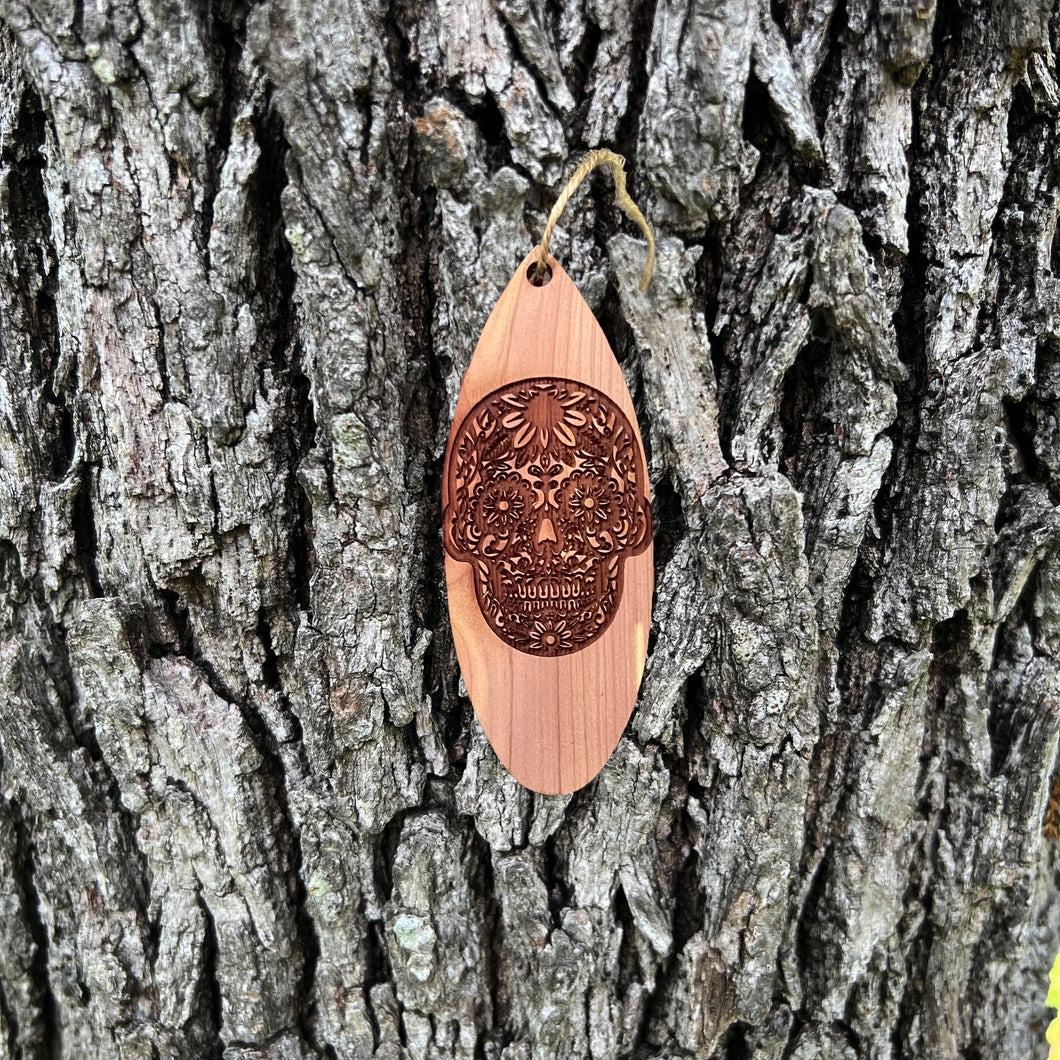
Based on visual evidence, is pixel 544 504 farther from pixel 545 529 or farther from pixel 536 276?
pixel 536 276

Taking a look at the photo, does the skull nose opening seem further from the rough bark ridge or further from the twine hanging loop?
the twine hanging loop

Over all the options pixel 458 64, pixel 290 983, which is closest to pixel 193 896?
pixel 290 983

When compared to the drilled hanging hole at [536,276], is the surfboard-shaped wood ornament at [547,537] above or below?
below

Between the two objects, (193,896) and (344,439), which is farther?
(193,896)

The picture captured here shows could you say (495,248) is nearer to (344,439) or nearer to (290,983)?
(344,439)

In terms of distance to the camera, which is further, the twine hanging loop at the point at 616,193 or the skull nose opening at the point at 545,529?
the skull nose opening at the point at 545,529

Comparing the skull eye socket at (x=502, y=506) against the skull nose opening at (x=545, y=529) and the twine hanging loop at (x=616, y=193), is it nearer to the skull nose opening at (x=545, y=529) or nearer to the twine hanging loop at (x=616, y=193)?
the skull nose opening at (x=545, y=529)

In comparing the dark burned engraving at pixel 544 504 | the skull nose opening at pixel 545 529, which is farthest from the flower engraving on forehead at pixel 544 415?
the skull nose opening at pixel 545 529
